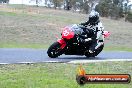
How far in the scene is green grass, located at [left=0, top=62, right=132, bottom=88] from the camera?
7.58 m

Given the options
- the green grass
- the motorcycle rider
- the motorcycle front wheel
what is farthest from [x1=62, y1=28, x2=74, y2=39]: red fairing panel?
the green grass

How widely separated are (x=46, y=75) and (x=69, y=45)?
20.7 feet

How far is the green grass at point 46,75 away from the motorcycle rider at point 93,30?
3.95 meters

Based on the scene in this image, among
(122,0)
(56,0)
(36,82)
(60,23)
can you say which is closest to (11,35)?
(60,23)

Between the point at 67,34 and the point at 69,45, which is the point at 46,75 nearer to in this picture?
the point at 67,34

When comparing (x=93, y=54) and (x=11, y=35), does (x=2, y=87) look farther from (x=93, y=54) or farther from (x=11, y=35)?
(x=11, y=35)

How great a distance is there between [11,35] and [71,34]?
82.4ft

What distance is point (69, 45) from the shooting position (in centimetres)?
1523

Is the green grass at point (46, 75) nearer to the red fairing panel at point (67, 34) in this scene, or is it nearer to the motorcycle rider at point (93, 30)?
the red fairing panel at point (67, 34)

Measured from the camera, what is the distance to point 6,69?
32.6ft

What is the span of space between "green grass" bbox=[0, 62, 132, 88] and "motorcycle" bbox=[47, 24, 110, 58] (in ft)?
12.0

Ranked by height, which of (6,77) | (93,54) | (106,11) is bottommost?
(106,11)

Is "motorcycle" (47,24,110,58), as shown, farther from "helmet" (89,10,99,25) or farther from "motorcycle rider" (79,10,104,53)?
"helmet" (89,10,99,25)

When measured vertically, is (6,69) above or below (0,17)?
above
